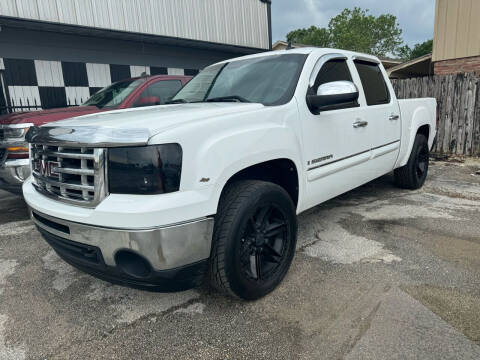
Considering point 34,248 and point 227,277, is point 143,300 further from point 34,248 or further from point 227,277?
point 34,248

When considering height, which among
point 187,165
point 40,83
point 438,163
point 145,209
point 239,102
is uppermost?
point 40,83

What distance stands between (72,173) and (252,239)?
110cm

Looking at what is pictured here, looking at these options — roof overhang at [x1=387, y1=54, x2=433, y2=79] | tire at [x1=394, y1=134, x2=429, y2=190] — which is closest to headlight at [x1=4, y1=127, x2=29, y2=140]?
tire at [x1=394, y1=134, x2=429, y2=190]

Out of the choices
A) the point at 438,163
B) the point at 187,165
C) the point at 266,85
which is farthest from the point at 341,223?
the point at 438,163

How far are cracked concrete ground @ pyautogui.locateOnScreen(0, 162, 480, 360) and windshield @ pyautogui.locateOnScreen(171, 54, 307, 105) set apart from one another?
1326 millimetres

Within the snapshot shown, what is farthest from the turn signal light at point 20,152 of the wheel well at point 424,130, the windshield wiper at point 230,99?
the wheel well at point 424,130

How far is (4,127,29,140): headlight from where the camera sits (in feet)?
11.9

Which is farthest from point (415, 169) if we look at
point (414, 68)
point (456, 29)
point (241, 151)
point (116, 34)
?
point (414, 68)

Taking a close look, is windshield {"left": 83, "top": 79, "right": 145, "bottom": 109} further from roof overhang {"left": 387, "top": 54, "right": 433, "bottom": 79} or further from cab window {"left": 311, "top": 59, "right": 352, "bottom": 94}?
roof overhang {"left": 387, "top": 54, "right": 433, "bottom": 79}

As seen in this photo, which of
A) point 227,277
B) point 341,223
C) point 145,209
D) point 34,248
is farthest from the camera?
point 341,223

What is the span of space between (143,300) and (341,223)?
2.10 meters

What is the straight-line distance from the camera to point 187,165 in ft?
5.70

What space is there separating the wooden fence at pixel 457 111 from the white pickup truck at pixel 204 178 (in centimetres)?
545

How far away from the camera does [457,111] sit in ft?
23.6
